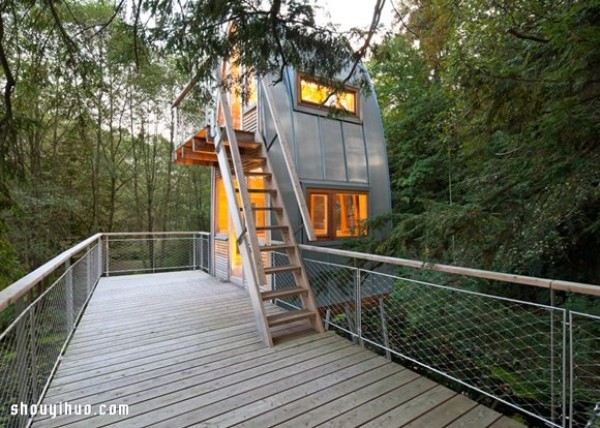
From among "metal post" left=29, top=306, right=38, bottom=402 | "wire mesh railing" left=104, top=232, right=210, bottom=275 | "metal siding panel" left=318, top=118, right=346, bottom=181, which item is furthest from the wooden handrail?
"wire mesh railing" left=104, top=232, right=210, bottom=275

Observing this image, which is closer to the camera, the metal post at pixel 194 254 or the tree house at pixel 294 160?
the tree house at pixel 294 160

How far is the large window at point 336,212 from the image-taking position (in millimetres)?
5184

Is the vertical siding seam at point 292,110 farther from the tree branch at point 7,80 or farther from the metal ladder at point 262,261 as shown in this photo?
the tree branch at point 7,80

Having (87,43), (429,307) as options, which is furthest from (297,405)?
(87,43)

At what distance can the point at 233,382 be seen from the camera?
243 centimetres

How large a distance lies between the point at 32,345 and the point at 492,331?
385 cm

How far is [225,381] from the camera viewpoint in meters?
2.45

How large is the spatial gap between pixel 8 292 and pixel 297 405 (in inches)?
72.3

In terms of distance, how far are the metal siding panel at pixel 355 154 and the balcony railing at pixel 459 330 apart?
1.56 metres

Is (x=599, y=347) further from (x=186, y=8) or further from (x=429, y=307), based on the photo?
(x=186, y=8)

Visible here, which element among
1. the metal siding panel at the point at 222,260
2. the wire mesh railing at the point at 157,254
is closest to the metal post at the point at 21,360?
the metal siding panel at the point at 222,260

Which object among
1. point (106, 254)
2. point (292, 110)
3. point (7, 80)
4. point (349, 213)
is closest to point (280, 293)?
point (349, 213)

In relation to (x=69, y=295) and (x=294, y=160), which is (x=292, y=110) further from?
(x=69, y=295)

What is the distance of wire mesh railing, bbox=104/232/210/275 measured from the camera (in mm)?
7375
